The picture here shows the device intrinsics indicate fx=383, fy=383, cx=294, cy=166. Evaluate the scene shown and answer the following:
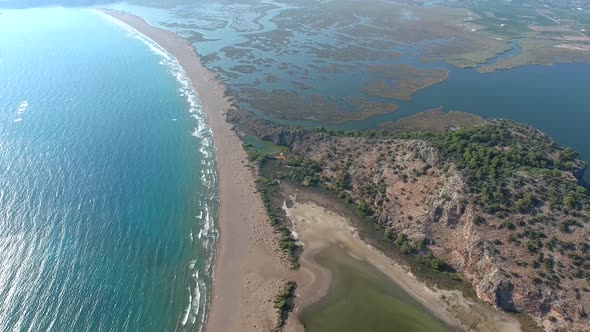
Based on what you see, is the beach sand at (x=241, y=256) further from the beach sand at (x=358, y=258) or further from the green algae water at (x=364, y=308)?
the green algae water at (x=364, y=308)

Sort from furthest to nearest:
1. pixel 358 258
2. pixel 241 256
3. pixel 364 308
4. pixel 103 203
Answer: pixel 103 203 < pixel 241 256 < pixel 358 258 < pixel 364 308

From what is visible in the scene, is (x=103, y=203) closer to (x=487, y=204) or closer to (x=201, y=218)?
(x=201, y=218)

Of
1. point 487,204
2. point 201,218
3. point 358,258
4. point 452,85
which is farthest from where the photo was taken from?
point 452,85

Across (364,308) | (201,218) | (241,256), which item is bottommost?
(364,308)

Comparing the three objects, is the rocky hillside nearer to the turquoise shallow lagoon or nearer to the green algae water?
the green algae water

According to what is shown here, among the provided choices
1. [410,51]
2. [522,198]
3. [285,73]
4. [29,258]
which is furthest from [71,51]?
[522,198]

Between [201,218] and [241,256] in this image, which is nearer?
[241,256]

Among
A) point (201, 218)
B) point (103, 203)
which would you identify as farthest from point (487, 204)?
point (103, 203)
